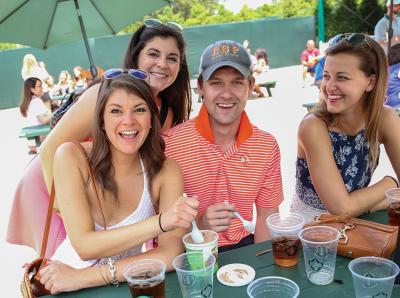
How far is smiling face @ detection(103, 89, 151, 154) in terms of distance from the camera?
6.56ft

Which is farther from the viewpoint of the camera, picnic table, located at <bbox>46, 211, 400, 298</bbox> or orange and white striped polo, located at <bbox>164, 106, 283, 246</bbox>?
orange and white striped polo, located at <bbox>164, 106, 283, 246</bbox>

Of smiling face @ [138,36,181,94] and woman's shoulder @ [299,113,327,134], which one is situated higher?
smiling face @ [138,36,181,94]

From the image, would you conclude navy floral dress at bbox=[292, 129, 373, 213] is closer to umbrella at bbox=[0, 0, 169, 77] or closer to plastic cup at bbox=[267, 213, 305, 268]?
plastic cup at bbox=[267, 213, 305, 268]

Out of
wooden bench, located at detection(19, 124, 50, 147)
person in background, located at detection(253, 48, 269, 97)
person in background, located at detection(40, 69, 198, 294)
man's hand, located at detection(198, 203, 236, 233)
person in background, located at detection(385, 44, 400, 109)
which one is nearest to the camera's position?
person in background, located at detection(40, 69, 198, 294)

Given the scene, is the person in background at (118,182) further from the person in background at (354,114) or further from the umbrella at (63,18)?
the umbrella at (63,18)

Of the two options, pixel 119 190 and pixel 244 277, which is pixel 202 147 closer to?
pixel 119 190

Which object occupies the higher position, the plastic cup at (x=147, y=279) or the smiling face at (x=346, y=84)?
the smiling face at (x=346, y=84)

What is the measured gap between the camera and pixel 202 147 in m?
2.29

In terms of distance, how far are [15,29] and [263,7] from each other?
1043 inches

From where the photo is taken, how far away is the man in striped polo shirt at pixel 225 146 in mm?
2271

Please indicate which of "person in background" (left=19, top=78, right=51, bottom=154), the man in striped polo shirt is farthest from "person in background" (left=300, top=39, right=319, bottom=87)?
the man in striped polo shirt

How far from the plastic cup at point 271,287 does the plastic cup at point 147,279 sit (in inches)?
12.5

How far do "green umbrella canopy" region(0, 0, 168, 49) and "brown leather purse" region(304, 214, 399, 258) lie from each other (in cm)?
289

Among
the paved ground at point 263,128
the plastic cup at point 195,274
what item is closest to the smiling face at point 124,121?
the plastic cup at point 195,274
